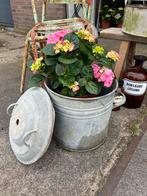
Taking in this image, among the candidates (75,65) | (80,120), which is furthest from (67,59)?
(80,120)

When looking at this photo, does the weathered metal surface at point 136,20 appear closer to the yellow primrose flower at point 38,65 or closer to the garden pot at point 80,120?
the garden pot at point 80,120

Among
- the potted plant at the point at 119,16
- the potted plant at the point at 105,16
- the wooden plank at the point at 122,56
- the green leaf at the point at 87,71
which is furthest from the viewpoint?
the potted plant at the point at 105,16

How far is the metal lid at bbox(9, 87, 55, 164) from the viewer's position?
130 centimetres

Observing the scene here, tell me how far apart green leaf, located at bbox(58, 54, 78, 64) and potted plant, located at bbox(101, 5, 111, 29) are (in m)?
2.89

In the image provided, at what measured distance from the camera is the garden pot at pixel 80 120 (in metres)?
1.34

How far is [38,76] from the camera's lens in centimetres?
148

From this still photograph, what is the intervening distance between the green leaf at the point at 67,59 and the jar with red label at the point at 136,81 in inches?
27.8

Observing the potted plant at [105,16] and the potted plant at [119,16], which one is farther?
the potted plant at [105,16]

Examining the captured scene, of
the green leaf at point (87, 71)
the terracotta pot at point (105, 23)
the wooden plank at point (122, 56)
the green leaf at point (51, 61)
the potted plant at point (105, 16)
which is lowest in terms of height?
the terracotta pot at point (105, 23)

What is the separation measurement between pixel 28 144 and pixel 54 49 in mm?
550

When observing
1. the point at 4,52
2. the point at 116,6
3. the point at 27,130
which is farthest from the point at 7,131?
the point at 116,6

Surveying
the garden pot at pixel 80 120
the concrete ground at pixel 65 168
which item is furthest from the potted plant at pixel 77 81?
the concrete ground at pixel 65 168

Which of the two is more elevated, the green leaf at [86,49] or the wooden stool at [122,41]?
the green leaf at [86,49]

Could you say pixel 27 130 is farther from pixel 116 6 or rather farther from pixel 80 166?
pixel 116 6
